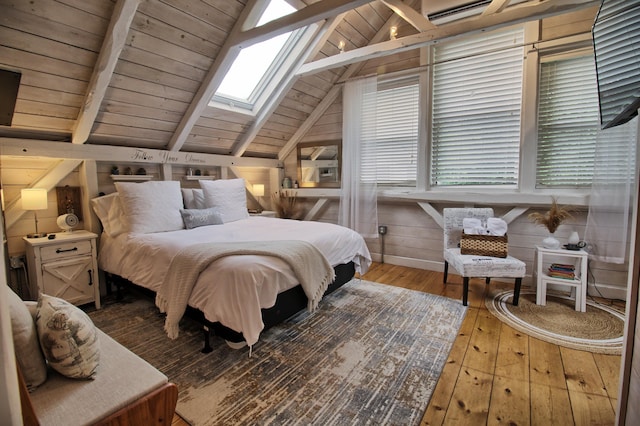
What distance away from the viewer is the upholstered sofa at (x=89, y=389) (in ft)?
3.19

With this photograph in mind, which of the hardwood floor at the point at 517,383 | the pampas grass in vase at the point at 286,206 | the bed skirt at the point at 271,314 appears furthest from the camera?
the pampas grass in vase at the point at 286,206

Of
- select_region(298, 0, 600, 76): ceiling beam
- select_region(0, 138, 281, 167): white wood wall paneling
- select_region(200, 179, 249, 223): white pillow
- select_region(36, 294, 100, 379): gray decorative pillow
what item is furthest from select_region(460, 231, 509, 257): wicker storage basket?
select_region(0, 138, 281, 167): white wood wall paneling

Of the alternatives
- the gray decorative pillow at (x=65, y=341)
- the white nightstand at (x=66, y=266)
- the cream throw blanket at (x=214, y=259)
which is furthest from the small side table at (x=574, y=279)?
the white nightstand at (x=66, y=266)

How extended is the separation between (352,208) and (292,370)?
2.51 meters

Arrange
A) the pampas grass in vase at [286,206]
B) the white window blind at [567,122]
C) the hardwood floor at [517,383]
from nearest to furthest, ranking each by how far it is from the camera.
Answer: the hardwood floor at [517,383]
the white window blind at [567,122]
the pampas grass in vase at [286,206]

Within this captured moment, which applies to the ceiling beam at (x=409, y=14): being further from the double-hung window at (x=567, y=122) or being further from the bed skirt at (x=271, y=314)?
the bed skirt at (x=271, y=314)

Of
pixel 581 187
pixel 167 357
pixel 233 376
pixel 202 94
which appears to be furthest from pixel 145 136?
pixel 581 187

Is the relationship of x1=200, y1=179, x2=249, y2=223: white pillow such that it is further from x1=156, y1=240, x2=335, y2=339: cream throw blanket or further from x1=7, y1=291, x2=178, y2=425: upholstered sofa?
x1=7, y1=291, x2=178, y2=425: upholstered sofa

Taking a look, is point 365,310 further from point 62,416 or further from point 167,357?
point 62,416

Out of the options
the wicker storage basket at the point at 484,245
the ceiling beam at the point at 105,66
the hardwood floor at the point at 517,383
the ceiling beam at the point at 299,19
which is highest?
the ceiling beam at the point at 299,19

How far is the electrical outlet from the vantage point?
2.61 m

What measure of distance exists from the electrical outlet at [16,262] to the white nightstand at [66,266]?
0.18 metres

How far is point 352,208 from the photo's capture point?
4.09 meters

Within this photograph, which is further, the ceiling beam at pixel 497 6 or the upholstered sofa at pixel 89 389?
the ceiling beam at pixel 497 6
